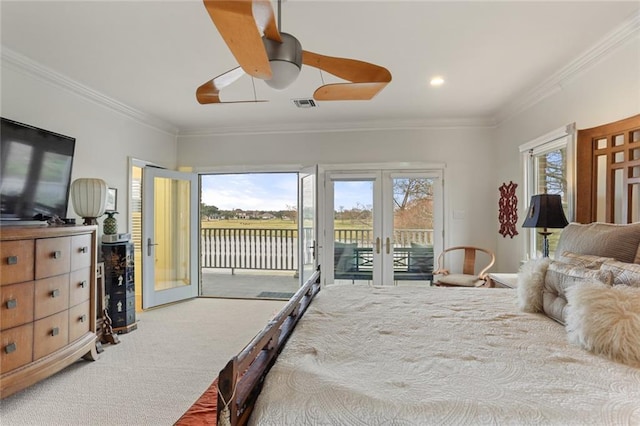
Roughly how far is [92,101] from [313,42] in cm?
263

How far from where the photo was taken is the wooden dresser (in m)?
2.12

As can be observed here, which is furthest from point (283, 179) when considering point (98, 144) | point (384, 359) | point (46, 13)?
point (384, 359)

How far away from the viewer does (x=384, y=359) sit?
4.40 ft

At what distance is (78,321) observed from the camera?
2.71 metres

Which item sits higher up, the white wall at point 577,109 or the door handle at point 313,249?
the white wall at point 577,109

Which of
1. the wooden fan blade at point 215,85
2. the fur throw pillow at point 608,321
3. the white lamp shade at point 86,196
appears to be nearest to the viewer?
the fur throw pillow at point 608,321

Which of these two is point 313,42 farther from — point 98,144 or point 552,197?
point 98,144

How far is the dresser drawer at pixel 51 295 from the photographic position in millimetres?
2328

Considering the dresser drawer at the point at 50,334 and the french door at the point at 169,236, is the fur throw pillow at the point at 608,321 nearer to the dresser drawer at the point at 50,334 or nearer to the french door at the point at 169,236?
the dresser drawer at the point at 50,334

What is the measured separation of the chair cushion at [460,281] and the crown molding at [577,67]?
202 centimetres

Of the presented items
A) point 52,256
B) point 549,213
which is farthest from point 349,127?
point 52,256

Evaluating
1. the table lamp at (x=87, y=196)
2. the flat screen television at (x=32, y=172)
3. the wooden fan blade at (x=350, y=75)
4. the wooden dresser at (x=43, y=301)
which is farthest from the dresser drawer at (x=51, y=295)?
the wooden fan blade at (x=350, y=75)

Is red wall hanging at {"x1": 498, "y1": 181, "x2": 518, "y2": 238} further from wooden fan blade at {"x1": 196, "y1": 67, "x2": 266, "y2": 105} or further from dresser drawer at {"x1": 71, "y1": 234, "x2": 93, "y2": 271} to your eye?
dresser drawer at {"x1": 71, "y1": 234, "x2": 93, "y2": 271}

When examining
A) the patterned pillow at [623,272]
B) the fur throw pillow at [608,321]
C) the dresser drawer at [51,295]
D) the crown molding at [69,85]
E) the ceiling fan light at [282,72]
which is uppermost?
the crown molding at [69,85]
